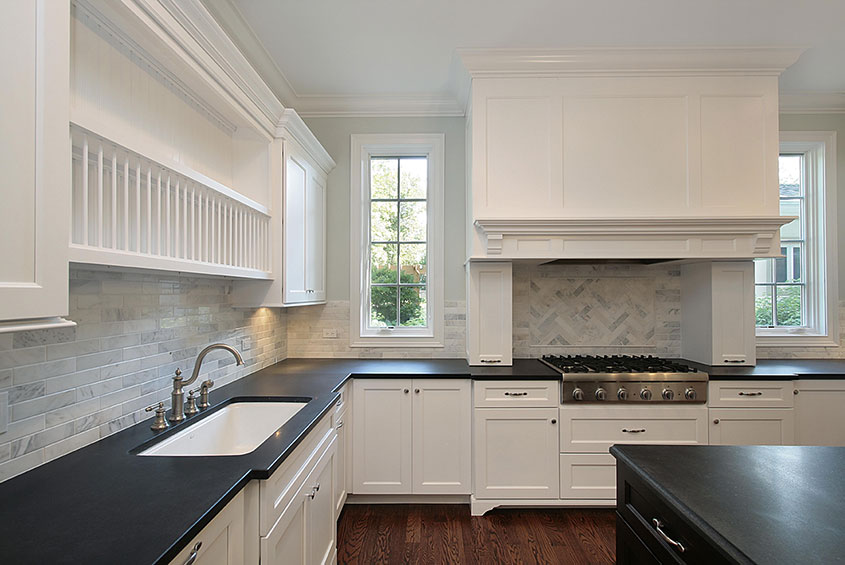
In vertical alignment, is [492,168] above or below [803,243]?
above

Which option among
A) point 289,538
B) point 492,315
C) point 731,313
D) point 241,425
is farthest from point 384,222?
point 731,313

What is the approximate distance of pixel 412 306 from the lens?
3459mm

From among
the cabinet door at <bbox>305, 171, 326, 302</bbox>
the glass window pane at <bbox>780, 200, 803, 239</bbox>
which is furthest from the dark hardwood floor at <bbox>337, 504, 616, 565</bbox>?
the glass window pane at <bbox>780, 200, 803, 239</bbox>

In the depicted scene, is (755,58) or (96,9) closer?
(96,9)

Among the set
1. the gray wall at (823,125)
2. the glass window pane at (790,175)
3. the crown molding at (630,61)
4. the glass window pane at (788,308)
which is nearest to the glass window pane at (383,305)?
the crown molding at (630,61)

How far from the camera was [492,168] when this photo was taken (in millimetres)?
2775

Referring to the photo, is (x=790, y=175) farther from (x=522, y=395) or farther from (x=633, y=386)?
(x=522, y=395)

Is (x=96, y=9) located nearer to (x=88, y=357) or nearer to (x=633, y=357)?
(x=88, y=357)

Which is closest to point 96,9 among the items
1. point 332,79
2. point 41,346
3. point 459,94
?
point 41,346

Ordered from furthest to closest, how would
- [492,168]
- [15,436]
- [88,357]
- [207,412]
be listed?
1. [492,168]
2. [207,412]
3. [88,357]
4. [15,436]

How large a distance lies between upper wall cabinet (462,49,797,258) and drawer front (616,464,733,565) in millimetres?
1669

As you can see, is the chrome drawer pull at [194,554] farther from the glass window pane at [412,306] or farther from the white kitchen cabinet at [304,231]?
the glass window pane at [412,306]

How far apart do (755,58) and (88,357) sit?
3913 mm

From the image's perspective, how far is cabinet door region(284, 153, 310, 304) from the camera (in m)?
2.52
